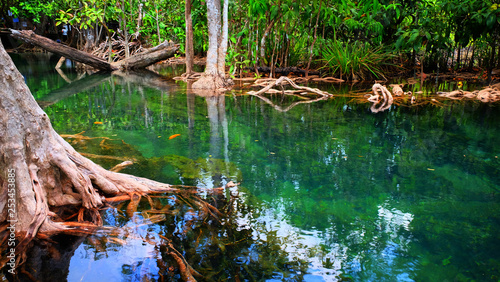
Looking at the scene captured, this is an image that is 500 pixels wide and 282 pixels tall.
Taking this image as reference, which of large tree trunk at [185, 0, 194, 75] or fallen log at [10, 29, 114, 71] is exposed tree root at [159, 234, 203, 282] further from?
fallen log at [10, 29, 114, 71]

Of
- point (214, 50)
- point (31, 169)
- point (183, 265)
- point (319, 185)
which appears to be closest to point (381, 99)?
point (214, 50)

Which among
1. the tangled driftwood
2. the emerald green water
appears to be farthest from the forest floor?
the emerald green water

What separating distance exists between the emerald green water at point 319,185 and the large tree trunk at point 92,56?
21.2 feet

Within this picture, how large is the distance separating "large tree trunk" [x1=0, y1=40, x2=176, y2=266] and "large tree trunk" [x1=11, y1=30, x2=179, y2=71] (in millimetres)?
10507

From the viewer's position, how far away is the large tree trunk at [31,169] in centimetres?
200

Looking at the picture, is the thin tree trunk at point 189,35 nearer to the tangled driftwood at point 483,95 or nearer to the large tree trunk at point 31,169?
the tangled driftwood at point 483,95

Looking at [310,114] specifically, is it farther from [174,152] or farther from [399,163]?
[174,152]

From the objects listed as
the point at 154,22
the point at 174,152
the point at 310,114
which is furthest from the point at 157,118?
the point at 154,22

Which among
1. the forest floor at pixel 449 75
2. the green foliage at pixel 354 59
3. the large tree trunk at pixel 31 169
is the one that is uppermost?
the green foliage at pixel 354 59

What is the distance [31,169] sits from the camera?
2.12 meters

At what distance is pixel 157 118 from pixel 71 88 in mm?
4078

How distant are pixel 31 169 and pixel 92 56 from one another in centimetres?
1069

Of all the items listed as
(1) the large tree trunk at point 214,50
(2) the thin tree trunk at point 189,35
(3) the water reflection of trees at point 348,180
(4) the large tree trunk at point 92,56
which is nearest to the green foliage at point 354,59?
(1) the large tree trunk at point 214,50

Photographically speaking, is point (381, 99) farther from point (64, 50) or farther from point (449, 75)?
point (64, 50)
